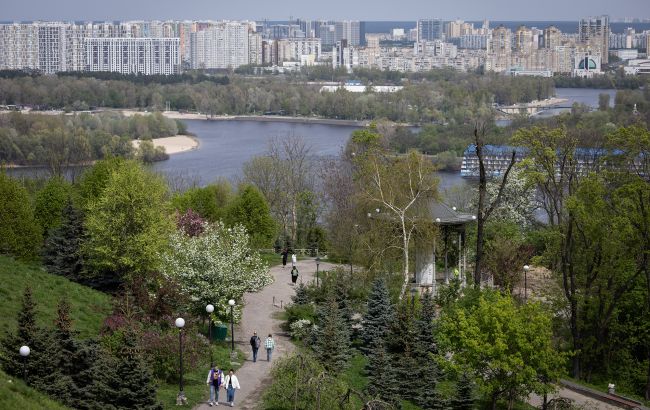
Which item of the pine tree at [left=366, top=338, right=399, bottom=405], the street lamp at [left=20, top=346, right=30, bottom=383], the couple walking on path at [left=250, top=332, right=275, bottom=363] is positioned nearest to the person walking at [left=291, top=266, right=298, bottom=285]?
the couple walking on path at [left=250, top=332, right=275, bottom=363]

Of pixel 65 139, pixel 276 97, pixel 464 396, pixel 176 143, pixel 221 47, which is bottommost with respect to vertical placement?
pixel 176 143

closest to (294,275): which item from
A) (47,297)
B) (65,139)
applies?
(47,297)

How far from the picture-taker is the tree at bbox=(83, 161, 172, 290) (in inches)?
462

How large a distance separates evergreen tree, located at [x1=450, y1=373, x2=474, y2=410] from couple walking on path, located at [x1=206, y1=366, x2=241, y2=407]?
6.28 feet

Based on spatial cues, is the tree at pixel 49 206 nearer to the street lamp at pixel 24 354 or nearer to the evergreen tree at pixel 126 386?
the street lamp at pixel 24 354

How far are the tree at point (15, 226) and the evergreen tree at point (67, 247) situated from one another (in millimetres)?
327

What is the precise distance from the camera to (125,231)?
11953 millimetres

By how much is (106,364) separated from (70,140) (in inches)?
1332

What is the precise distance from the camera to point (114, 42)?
110m

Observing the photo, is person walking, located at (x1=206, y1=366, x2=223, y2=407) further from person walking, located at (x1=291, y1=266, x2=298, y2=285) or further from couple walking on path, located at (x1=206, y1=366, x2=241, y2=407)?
person walking, located at (x1=291, y1=266, x2=298, y2=285)

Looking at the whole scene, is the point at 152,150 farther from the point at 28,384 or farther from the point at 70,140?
the point at 28,384

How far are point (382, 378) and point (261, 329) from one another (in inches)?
98.4

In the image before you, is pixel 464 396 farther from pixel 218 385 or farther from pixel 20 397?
pixel 20 397

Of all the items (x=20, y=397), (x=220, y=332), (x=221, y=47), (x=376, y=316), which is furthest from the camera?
(x=221, y=47)
